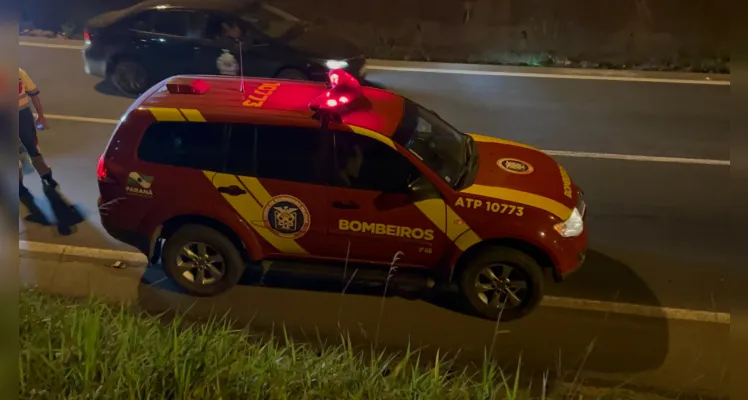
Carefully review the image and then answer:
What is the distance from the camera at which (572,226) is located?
4918 mm

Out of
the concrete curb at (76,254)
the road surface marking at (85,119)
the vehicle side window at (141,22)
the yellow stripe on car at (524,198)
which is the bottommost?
the concrete curb at (76,254)

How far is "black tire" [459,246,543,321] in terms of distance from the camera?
489 cm

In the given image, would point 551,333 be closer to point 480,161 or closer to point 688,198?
point 480,161

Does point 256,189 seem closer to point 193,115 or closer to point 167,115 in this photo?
point 193,115

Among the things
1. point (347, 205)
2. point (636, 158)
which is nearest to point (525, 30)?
point (636, 158)

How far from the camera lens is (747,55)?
1930mm

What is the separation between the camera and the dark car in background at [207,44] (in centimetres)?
959

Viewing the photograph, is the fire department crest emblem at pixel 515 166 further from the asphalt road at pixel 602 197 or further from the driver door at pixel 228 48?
the driver door at pixel 228 48

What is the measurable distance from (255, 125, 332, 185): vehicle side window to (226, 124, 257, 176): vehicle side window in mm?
46

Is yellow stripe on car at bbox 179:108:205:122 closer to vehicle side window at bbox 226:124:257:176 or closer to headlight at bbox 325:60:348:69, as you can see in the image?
vehicle side window at bbox 226:124:257:176

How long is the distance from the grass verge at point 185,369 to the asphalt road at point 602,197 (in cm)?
89

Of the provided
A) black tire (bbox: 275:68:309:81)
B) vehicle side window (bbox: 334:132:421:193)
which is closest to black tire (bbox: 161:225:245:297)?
vehicle side window (bbox: 334:132:421:193)

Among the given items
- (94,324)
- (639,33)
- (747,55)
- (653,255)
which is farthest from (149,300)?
(639,33)

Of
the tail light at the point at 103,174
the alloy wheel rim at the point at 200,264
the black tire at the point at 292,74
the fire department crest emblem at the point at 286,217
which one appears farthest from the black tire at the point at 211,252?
the black tire at the point at 292,74
